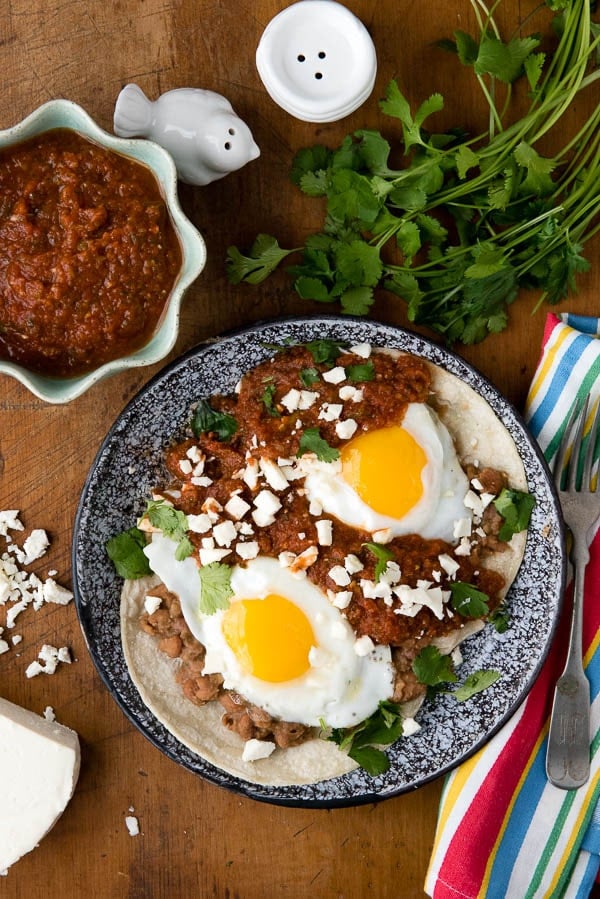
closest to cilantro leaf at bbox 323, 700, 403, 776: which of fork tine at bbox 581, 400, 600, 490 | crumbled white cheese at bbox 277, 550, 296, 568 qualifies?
crumbled white cheese at bbox 277, 550, 296, 568

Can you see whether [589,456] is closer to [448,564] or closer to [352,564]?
[448,564]

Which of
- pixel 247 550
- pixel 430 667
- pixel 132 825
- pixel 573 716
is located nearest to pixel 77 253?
pixel 247 550

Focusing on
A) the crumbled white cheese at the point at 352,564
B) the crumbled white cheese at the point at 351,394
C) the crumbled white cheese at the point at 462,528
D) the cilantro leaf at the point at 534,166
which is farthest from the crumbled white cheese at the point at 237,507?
the cilantro leaf at the point at 534,166

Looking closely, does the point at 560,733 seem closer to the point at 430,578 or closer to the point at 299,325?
the point at 430,578

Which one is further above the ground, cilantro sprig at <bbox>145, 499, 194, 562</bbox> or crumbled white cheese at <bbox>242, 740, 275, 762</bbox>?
cilantro sprig at <bbox>145, 499, 194, 562</bbox>

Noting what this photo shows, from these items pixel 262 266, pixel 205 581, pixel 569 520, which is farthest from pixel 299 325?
pixel 569 520

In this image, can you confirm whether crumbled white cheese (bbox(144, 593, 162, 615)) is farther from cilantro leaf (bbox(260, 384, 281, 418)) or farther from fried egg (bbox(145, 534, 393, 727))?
cilantro leaf (bbox(260, 384, 281, 418))
